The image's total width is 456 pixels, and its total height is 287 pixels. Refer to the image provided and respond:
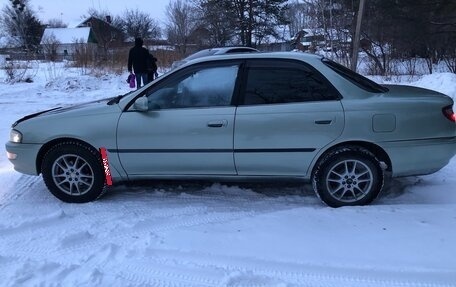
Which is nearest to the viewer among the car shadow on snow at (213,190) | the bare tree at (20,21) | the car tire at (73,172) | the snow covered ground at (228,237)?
the snow covered ground at (228,237)

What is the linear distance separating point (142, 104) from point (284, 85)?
1.42m

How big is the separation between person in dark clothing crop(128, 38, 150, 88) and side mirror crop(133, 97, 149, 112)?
8263 millimetres

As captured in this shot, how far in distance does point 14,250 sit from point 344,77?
3359 mm

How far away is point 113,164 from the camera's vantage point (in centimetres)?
466

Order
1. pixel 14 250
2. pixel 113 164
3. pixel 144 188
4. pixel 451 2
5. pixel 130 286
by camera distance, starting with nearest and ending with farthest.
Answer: pixel 130 286 < pixel 14 250 < pixel 113 164 < pixel 144 188 < pixel 451 2

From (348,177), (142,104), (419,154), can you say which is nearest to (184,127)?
(142,104)

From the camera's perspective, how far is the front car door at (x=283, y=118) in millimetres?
4309

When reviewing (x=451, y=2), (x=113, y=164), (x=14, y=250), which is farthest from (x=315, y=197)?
(x=451, y=2)

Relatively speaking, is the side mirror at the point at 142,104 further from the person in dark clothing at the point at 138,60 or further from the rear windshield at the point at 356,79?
the person in dark clothing at the point at 138,60

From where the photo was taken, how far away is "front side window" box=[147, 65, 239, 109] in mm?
4523

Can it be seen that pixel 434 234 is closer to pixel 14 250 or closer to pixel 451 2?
pixel 14 250

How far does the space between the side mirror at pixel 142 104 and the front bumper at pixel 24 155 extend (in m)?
1.15

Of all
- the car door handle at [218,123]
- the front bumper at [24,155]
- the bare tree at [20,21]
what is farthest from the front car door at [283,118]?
the bare tree at [20,21]

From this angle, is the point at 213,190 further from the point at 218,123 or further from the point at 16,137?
the point at 16,137
